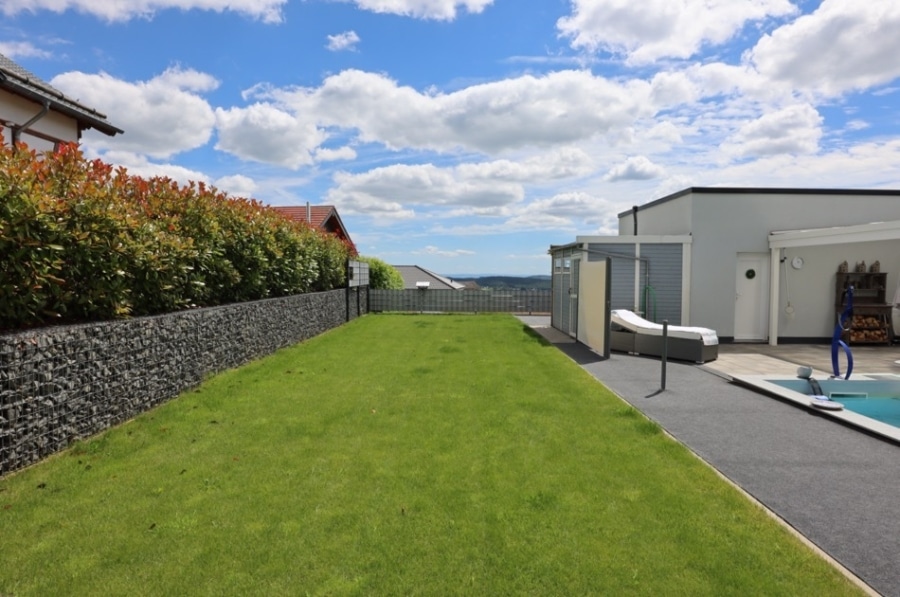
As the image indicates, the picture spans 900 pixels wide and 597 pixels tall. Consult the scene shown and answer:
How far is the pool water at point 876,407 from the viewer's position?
655cm

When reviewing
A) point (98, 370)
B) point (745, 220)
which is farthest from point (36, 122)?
point (745, 220)

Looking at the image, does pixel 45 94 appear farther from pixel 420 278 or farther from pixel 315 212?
pixel 420 278

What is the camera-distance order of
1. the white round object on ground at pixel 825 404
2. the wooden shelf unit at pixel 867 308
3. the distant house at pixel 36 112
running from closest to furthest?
the white round object on ground at pixel 825 404
the distant house at pixel 36 112
the wooden shelf unit at pixel 867 308

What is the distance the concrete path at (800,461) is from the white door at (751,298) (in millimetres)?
5422

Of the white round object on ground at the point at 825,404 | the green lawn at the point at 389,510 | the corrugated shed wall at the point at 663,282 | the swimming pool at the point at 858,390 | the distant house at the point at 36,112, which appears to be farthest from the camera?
the corrugated shed wall at the point at 663,282

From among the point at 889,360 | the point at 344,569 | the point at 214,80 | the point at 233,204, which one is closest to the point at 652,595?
the point at 344,569

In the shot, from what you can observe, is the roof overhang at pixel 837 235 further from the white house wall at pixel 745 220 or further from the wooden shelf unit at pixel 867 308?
the wooden shelf unit at pixel 867 308

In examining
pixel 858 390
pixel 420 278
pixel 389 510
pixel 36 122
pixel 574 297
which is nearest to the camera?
pixel 389 510

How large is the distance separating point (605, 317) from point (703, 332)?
1.76 metres

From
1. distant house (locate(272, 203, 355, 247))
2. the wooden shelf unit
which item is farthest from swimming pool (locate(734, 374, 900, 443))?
distant house (locate(272, 203, 355, 247))

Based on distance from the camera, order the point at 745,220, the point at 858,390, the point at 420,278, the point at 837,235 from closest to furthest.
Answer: the point at 858,390 → the point at 837,235 → the point at 745,220 → the point at 420,278

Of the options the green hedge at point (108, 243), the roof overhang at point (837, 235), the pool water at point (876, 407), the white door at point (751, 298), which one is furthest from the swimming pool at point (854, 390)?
the green hedge at point (108, 243)

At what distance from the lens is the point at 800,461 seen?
4398mm

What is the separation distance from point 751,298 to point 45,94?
14.8 meters
